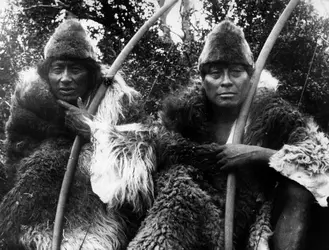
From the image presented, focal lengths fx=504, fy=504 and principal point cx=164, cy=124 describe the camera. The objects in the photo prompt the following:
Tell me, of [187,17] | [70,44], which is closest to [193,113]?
[70,44]

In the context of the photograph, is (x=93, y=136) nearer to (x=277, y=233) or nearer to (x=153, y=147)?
(x=153, y=147)

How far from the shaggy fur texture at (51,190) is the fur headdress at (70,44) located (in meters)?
0.28

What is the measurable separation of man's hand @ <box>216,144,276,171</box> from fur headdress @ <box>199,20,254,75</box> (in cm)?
68

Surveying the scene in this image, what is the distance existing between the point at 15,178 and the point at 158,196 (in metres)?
1.30

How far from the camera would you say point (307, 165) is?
301 cm

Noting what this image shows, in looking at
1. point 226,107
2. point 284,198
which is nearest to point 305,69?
point 226,107

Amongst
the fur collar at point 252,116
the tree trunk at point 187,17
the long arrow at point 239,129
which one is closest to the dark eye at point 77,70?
the fur collar at point 252,116

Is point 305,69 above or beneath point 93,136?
above

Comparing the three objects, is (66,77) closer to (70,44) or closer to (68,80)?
(68,80)

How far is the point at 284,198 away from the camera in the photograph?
3086mm

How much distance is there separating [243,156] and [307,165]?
388mm

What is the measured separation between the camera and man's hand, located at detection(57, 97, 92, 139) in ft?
11.7

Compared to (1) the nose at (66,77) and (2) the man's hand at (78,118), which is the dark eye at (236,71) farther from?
(1) the nose at (66,77)

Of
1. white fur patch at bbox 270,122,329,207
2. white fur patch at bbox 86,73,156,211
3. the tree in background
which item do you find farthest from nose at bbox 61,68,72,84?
the tree in background
